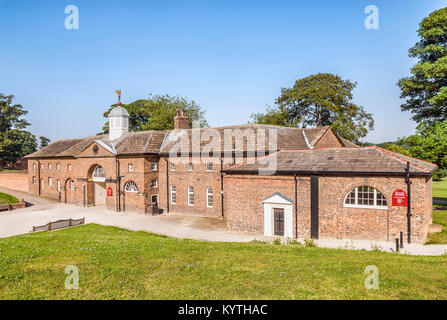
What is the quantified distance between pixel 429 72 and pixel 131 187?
2839 cm

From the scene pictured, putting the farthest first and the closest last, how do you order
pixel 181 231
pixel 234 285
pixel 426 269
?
pixel 181 231 < pixel 426 269 < pixel 234 285

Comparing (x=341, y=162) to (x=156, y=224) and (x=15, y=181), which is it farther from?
(x=15, y=181)

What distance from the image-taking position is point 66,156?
127ft

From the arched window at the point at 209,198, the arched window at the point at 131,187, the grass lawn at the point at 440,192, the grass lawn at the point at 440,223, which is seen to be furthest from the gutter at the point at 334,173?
the grass lawn at the point at 440,192

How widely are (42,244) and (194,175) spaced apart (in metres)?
15.5

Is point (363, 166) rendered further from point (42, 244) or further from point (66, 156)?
point (66, 156)

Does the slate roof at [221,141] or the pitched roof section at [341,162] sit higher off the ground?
the slate roof at [221,141]

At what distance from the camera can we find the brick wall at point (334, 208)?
17.0 meters

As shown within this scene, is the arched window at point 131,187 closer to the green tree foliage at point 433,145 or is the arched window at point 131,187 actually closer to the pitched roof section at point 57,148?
the pitched roof section at point 57,148

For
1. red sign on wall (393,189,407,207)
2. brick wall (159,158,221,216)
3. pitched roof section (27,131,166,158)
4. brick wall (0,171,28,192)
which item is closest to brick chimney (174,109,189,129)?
pitched roof section (27,131,166,158)

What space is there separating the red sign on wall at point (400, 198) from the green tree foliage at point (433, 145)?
892 cm

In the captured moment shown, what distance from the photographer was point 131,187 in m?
31.1
